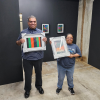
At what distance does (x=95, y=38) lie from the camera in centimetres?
348

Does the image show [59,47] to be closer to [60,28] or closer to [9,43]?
[9,43]

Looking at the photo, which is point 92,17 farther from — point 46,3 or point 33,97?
point 33,97

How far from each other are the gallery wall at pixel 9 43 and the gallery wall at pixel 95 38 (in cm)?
258

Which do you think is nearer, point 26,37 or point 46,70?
point 26,37

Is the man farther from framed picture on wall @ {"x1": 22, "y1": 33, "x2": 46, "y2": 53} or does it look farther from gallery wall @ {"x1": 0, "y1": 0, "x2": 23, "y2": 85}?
gallery wall @ {"x1": 0, "y1": 0, "x2": 23, "y2": 85}

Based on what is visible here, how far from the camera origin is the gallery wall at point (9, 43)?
7.18 feet

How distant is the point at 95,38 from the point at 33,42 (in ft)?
8.30

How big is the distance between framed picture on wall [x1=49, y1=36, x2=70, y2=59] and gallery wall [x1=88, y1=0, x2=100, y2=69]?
83.1 inches

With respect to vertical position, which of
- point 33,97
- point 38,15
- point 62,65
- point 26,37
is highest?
point 38,15

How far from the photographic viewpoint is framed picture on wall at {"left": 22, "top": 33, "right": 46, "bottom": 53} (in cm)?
178

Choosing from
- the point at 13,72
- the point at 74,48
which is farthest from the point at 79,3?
the point at 13,72

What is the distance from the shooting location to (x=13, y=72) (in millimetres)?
2500

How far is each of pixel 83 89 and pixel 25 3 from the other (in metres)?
3.26

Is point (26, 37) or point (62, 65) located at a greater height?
point (26, 37)
